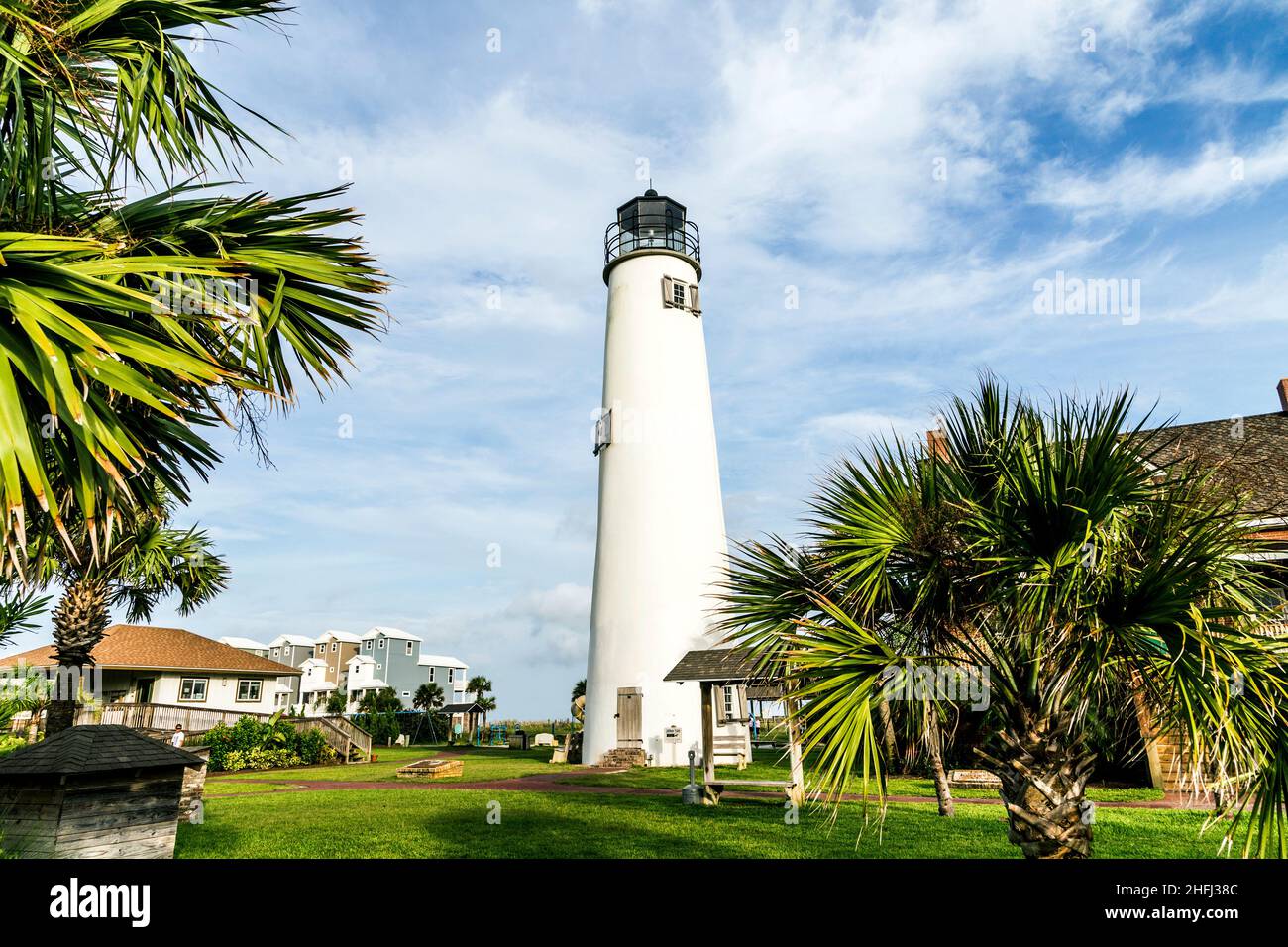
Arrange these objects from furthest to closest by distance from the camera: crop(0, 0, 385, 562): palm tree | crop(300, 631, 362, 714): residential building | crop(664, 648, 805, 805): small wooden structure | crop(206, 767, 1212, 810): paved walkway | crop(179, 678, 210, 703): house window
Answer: crop(300, 631, 362, 714): residential building, crop(179, 678, 210, 703): house window, crop(206, 767, 1212, 810): paved walkway, crop(664, 648, 805, 805): small wooden structure, crop(0, 0, 385, 562): palm tree

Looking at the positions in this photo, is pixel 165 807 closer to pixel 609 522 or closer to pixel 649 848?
pixel 649 848

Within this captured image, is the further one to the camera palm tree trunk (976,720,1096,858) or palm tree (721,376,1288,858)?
palm tree trunk (976,720,1096,858)

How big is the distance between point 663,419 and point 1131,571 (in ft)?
71.9

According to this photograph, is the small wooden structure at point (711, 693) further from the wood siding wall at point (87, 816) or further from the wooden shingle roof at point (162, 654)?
the wooden shingle roof at point (162, 654)

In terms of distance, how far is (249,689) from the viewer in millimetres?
37000

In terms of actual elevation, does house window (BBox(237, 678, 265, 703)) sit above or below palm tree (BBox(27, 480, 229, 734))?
below

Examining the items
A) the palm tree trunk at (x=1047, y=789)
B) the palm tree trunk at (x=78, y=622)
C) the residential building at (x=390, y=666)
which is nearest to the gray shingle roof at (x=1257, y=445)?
the palm tree trunk at (x=1047, y=789)

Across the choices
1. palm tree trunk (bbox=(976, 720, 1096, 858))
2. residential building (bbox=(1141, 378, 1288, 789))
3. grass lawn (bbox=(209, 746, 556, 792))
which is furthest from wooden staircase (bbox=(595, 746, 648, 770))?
palm tree trunk (bbox=(976, 720, 1096, 858))

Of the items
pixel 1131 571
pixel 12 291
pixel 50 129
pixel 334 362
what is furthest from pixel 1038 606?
pixel 50 129

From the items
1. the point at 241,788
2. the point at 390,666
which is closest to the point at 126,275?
the point at 241,788

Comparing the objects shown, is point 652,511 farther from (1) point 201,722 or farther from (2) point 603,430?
(1) point 201,722

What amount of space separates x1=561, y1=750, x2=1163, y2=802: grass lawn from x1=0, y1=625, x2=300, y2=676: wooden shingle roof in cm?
2184

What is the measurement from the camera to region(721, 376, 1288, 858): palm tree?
5020 millimetres

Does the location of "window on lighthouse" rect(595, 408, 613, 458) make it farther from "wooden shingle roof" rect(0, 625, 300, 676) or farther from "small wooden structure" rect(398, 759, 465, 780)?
"wooden shingle roof" rect(0, 625, 300, 676)
